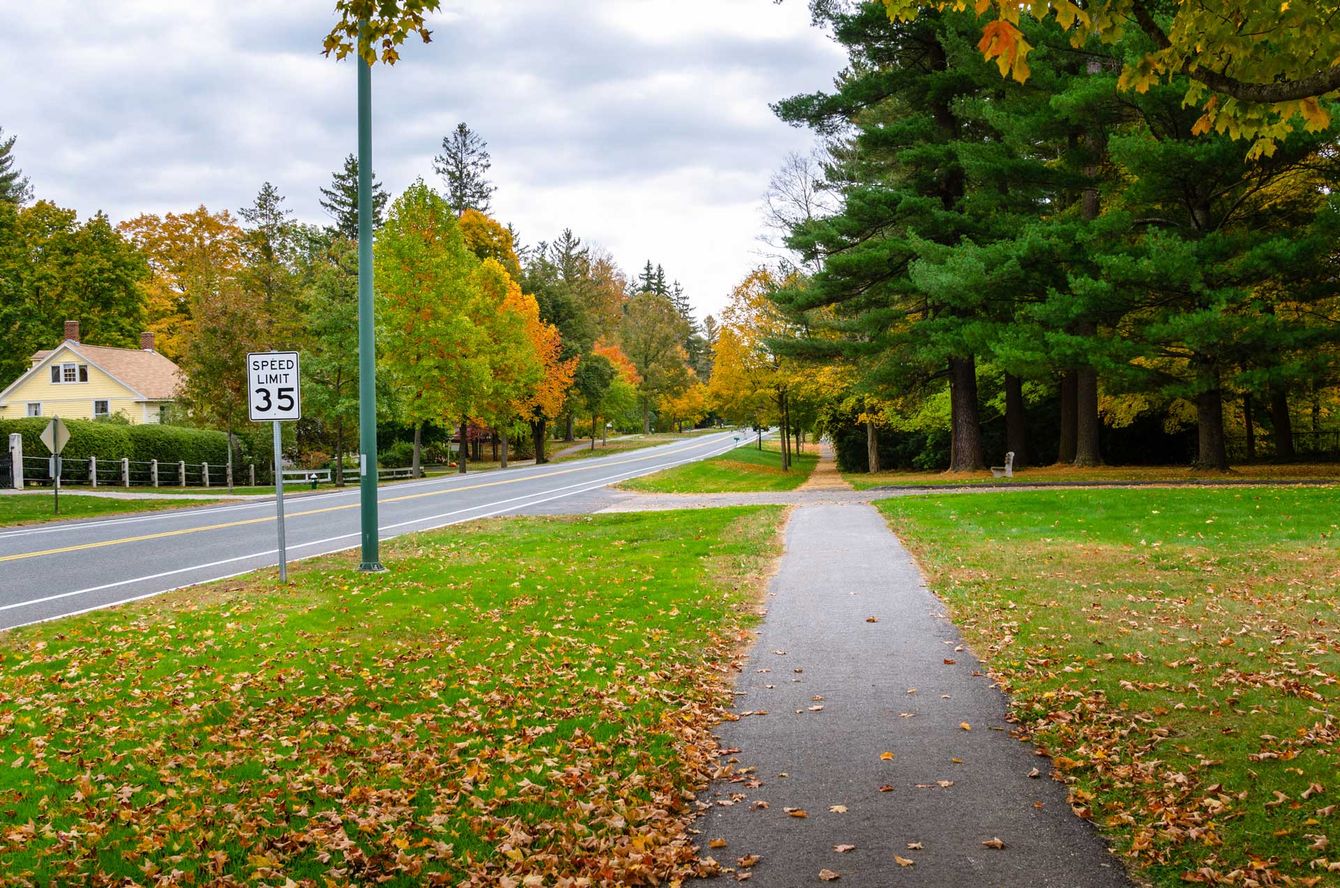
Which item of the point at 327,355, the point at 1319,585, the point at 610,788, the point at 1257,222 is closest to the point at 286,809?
the point at 610,788

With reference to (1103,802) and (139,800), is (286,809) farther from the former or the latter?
(1103,802)

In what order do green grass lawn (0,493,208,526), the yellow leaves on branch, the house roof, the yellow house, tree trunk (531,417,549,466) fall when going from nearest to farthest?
the yellow leaves on branch < green grass lawn (0,493,208,526) < the house roof < the yellow house < tree trunk (531,417,549,466)

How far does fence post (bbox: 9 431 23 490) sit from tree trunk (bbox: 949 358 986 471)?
29912 millimetres

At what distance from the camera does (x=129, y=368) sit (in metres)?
49.9

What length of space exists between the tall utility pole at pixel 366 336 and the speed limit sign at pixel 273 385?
3.96ft

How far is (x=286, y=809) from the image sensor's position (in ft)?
15.3

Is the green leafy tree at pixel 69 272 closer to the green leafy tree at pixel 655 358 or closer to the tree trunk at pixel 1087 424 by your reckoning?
the green leafy tree at pixel 655 358

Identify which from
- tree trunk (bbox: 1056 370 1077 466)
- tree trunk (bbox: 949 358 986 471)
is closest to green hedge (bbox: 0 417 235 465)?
tree trunk (bbox: 949 358 986 471)

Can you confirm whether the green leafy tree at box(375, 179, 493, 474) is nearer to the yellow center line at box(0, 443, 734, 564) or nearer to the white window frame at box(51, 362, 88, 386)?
the yellow center line at box(0, 443, 734, 564)

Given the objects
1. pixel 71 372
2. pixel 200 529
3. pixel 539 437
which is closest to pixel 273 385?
pixel 200 529

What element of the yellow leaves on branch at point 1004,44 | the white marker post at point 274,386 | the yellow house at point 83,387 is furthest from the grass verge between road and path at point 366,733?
the yellow house at point 83,387

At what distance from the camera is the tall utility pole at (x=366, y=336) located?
11.8m

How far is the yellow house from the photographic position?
4825 centimetres

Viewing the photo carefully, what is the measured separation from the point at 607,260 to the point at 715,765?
95.7 meters
